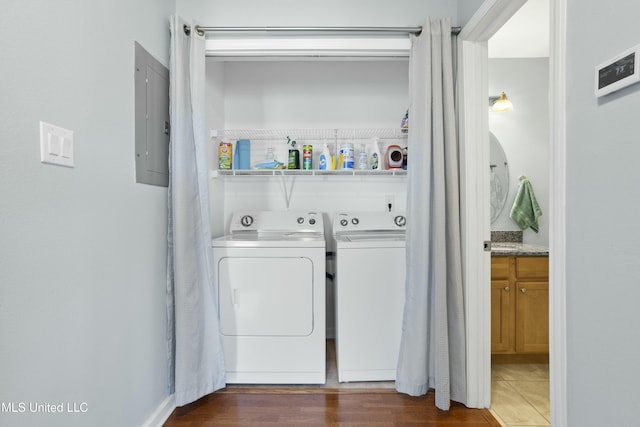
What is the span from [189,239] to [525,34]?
295 centimetres

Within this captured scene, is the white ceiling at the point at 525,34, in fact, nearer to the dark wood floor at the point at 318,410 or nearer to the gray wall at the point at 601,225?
the gray wall at the point at 601,225

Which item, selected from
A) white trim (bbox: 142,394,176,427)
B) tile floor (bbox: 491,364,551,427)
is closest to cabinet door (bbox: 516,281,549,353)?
tile floor (bbox: 491,364,551,427)

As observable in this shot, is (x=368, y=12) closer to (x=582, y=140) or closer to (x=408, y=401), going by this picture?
(x=582, y=140)

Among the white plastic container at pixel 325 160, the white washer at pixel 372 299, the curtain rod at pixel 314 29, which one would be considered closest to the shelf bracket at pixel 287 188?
the white plastic container at pixel 325 160

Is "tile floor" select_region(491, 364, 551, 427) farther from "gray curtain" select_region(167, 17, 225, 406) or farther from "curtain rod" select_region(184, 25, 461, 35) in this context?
"curtain rod" select_region(184, 25, 461, 35)

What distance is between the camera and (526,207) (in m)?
2.81

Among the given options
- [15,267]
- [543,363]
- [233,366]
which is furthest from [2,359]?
[543,363]

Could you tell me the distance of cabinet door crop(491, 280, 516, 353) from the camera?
2.33m

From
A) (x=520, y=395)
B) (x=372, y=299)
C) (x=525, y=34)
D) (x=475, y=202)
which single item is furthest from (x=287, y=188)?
(x=525, y=34)

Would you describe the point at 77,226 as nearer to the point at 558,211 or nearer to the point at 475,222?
the point at 558,211

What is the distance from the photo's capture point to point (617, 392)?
0.87m

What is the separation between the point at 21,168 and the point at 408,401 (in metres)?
2.13

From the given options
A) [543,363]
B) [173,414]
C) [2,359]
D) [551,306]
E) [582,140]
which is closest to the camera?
[2,359]

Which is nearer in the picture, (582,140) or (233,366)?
(582,140)
